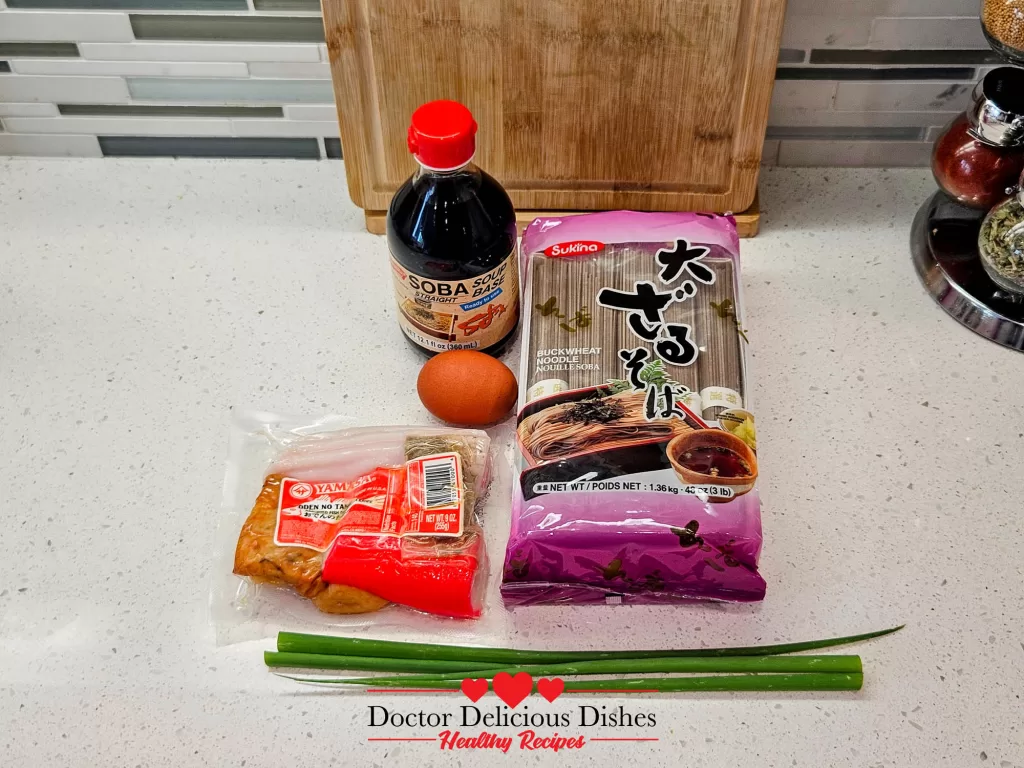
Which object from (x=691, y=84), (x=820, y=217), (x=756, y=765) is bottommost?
(x=756, y=765)

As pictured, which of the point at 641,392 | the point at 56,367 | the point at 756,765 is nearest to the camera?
the point at 756,765

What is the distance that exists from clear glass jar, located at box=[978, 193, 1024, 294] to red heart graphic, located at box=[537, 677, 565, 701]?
1.78 ft

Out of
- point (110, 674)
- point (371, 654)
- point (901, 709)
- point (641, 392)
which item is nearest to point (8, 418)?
point (110, 674)

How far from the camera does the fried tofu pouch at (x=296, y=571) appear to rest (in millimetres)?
793

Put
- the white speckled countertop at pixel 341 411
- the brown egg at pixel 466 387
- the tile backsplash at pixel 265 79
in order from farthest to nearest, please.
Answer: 1. the tile backsplash at pixel 265 79
2. the brown egg at pixel 466 387
3. the white speckled countertop at pixel 341 411

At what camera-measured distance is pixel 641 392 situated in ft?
2.76

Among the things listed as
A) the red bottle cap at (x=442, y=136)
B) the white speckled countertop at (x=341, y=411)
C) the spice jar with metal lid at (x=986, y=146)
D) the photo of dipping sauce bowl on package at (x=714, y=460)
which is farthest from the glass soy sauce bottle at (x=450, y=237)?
the spice jar with metal lid at (x=986, y=146)

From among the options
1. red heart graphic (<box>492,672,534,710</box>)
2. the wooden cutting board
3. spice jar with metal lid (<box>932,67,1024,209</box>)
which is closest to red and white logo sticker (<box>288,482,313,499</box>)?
red heart graphic (<box>492,672,534,710</box>)

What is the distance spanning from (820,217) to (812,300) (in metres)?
0.12

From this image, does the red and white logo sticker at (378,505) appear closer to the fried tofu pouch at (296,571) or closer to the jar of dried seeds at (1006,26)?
the fried tofu pouch at (296,571)

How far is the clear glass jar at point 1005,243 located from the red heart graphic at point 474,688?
1.93 ft

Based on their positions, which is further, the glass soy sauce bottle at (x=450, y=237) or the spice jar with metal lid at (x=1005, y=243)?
the spice jar with metal lid at (x=1005, y=243)

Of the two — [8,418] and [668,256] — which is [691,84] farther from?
[8,418]

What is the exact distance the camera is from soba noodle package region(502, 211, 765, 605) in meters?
0.78
